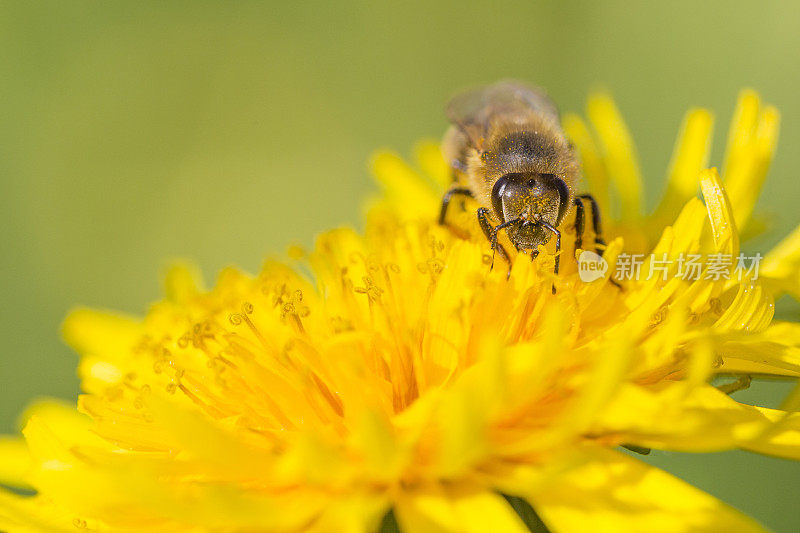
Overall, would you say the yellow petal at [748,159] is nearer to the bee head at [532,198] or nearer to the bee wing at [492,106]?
the bee wing at [492,106]

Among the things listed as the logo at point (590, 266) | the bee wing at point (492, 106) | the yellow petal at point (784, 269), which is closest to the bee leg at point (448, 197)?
the bee wing at point (492, 106)

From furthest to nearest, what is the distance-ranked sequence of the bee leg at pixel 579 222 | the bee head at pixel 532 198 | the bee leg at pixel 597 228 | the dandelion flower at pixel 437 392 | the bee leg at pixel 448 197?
the bee leg at pixel 448 197, the bee leg at pixel 597 228, the bee leg at pixel 579 222, the bee head at pixel 532 198, the dandelion flower at pixel 437 392

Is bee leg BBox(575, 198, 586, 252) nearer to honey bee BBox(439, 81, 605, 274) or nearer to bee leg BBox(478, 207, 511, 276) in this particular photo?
honey bee BBox(439, 81, 605, 274)

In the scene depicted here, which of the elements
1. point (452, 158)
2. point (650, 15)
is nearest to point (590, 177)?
point (452, 158)

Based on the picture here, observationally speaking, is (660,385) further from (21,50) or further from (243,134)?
(21,50)

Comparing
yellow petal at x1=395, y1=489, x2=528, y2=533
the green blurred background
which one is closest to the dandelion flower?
yellow petal at x1=395, y1=489, x2=528, y2=533

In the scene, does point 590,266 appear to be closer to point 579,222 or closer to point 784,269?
point 579,222
